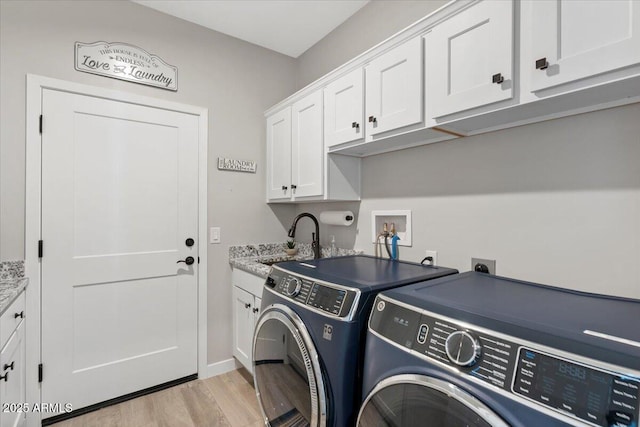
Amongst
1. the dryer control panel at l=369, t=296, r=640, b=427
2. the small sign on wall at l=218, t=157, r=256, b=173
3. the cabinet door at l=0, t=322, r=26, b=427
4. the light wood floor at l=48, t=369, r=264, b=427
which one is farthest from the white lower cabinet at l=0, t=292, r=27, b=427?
the dryer control panel at l=369, t=296, r=640, b=427

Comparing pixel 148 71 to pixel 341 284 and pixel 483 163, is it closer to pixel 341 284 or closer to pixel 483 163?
pixel 341 284

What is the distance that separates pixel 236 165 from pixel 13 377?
5.95ft

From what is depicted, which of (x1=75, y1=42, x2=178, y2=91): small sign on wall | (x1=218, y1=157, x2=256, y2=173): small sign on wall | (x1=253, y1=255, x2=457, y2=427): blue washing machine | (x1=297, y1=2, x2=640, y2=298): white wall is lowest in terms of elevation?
(x1=253, y1=255, x2=457, y2=427): blue washing machine

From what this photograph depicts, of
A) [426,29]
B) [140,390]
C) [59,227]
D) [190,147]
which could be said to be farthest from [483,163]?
[140,390]

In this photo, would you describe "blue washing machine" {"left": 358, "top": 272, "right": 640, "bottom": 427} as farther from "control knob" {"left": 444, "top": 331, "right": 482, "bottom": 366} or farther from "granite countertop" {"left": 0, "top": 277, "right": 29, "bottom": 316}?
"granite countertop" {"left": 0, "top": 277, "right": 29, "bottom": 316}

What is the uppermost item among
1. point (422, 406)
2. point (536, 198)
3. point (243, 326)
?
point (536, 198)

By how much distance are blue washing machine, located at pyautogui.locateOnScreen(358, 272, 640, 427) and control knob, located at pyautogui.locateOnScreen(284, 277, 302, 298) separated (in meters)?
0.43

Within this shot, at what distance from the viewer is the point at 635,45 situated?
83 centimetres

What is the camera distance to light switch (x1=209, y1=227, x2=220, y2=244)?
2.44 m

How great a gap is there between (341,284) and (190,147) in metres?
1.80

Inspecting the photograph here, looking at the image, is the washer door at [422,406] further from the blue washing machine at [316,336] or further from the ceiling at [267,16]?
the ceiling at [267,16]

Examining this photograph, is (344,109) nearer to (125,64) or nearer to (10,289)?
(125,64)

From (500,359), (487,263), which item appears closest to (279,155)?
(487,263)

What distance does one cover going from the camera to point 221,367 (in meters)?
2.45
